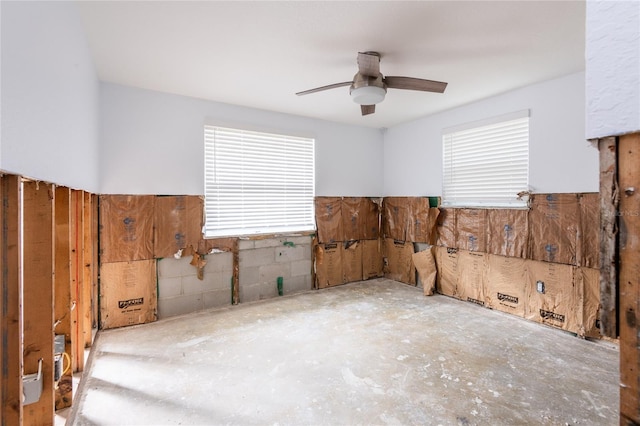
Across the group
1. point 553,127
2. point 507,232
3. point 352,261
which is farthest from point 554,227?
point 352,261

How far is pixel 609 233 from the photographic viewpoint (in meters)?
0.80

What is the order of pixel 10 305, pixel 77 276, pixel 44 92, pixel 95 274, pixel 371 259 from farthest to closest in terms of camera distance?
pixel 371 259
pixel 95 274
pixel 77 276
pixel 44 92
pixel 10 305

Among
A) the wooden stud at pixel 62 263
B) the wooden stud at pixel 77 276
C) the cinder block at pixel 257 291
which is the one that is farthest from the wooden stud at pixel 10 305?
the cinder block at pixel 257 291

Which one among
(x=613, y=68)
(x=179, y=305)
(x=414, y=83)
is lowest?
(x=179, y=305)

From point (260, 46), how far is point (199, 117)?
5.98ft

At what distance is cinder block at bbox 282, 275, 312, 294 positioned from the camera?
16.3 feet

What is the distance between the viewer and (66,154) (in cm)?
196

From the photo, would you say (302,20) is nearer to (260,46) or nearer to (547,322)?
(260,46)

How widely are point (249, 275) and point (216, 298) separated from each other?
1.83ft

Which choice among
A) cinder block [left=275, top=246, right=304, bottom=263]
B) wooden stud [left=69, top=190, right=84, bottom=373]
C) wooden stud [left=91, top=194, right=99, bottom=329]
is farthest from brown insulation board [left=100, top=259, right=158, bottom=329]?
cinder block [left=275, top=246, right=304, bottom=263]

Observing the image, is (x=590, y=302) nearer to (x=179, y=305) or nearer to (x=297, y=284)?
(x=297, y=284)

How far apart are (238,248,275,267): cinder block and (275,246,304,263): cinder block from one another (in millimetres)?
113

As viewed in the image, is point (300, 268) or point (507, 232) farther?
point (300, 268)

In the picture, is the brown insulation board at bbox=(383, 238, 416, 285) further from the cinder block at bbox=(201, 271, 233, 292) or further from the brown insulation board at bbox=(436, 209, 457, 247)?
the cinder block at bbox=(201, 271, 233, 292)
